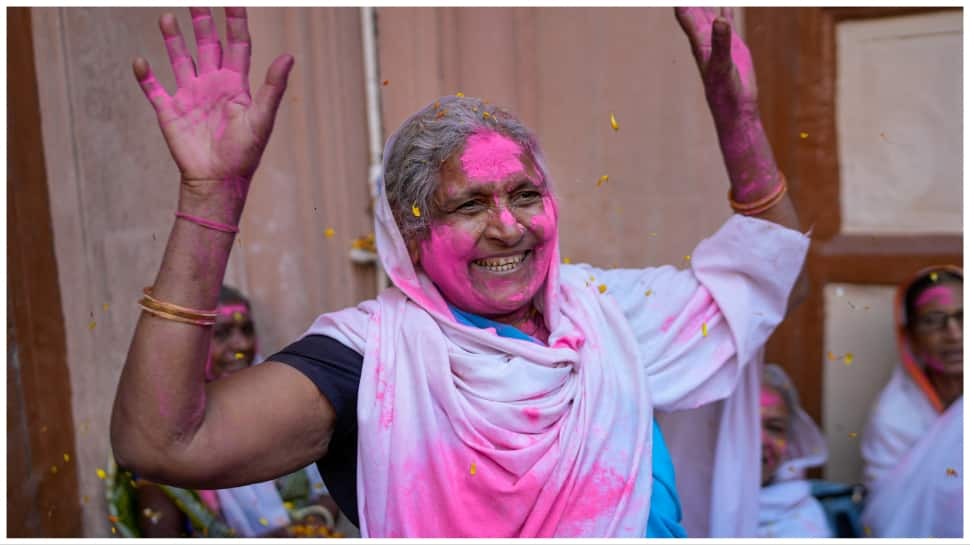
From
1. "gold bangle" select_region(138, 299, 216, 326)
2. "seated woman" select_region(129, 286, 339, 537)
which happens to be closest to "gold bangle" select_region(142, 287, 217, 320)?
"gold bangle" select_region(138, 299, 216, 326)

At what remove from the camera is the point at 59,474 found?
10.9 feet

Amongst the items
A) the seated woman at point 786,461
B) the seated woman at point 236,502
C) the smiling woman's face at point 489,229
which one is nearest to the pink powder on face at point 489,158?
the smiling woman's face at point 489,229

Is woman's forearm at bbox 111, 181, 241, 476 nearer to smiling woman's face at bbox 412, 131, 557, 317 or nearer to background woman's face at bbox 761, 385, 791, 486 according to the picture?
smiling woman's face at bbox 412, 131, 557, 317

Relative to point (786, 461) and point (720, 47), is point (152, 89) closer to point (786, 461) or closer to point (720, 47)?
point (720, 47)

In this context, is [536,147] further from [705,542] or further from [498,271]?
[705,542]

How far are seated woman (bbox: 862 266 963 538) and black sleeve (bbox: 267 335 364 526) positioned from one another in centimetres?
244

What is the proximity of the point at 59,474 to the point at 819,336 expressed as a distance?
322 cm

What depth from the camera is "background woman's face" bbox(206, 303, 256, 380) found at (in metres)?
3.68

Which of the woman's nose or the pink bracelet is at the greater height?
the pink bracelet

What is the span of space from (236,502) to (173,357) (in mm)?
2010

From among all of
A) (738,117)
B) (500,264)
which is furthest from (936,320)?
(500,264)

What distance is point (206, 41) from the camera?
5.48 feet

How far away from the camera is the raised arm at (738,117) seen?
7.39 ft

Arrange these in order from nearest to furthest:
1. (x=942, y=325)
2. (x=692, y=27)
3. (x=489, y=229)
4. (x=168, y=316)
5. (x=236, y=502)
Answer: (x=168, y=316), (x=489, y=229), (x=692, y=27), (x=236, y=502), (x=942, y=325)
